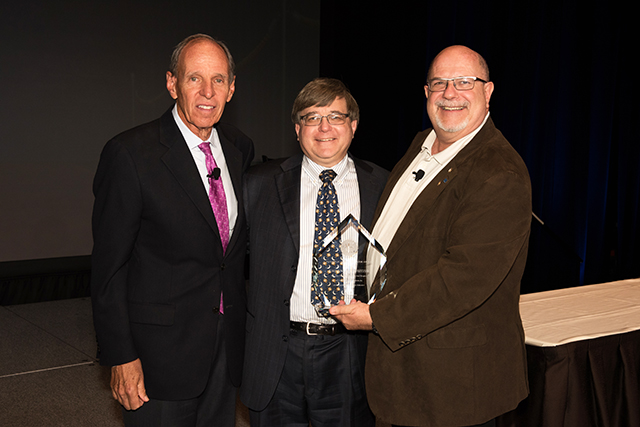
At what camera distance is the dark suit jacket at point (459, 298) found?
1.58 metres

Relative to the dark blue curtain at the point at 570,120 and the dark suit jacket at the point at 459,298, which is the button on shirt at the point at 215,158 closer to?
the dark suit jacket at the point at 459,298

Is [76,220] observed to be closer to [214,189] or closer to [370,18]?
[370,18]

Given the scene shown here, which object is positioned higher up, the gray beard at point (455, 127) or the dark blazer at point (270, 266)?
the gray beard at point (455, 127)

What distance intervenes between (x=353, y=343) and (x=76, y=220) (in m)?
5.07

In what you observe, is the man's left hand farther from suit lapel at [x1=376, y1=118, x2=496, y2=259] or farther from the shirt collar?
the shirt collar

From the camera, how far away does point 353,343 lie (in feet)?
6.53

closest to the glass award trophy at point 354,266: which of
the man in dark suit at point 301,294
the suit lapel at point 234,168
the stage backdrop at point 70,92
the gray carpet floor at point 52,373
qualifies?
the man in dark suit at point 301,294

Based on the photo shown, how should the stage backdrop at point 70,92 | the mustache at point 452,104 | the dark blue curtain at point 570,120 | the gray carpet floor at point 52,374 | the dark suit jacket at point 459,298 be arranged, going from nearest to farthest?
the dark suit jacket at point 459,298
the mustache at point 452,104
the gray carpet floor at point 52,374
the dark blue curtain at point 570,120
the stage backdrop at point 70,92

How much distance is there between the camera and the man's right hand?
173 cm

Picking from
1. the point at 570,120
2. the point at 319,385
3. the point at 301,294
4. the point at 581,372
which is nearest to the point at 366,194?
the point at 301,294

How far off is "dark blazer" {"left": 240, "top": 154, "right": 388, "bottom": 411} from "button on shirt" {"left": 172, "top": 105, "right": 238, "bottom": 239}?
108mm

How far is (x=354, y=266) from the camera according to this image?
180 cm

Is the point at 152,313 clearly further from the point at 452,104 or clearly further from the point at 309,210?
the point at 452,104

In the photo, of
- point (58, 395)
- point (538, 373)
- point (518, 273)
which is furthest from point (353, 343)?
point (58, 395)
